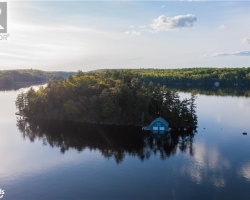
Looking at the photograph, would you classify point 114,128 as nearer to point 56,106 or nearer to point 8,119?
point 56,106

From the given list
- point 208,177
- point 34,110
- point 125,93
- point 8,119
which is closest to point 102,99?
point 125,93

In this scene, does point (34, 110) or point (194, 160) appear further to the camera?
point (34, 110)

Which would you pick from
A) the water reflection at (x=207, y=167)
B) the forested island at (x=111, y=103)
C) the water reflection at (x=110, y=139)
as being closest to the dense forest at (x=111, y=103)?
the forested island at (x=111, y=103)

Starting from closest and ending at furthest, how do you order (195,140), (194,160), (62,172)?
(62,172), (194,160), (195,140)

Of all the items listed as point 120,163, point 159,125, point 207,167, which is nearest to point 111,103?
point 159,125

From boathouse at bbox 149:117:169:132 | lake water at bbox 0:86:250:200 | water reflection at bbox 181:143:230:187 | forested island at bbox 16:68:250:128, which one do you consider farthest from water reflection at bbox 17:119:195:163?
forested island at bbox 16:68:250:128

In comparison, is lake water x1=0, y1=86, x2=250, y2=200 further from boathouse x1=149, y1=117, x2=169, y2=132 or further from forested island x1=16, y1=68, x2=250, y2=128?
forested island x1=16, y1=68, x2=250, y2=128

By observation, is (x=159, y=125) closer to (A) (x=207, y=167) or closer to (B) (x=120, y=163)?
(B) (x=120, y=163)

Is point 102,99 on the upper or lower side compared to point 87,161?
upper
